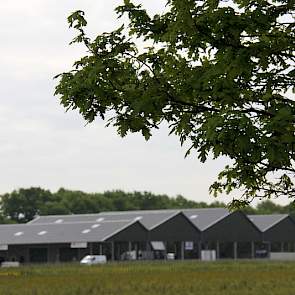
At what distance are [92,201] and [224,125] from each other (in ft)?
505

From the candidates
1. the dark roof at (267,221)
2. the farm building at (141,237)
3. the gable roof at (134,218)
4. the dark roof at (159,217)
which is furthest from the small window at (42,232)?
the dark roof at (267,221)

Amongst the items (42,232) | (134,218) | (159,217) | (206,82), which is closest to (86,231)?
(42,232)

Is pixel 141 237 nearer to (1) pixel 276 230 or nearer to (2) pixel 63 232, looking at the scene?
(2) pixel 63 232

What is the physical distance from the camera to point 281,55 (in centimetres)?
789

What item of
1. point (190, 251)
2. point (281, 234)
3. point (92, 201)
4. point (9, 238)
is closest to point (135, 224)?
point (190, 251)

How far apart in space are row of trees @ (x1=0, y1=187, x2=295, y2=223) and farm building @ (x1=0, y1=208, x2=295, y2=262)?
5394 cm

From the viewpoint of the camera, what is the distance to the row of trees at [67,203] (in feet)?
520

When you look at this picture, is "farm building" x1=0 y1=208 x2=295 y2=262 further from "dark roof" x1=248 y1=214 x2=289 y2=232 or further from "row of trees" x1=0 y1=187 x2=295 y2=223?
"row of trees" x1=0 y1=187 x2=295 y2=223

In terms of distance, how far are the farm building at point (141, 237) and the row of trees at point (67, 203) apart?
5394cm

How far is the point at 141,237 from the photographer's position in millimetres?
86750

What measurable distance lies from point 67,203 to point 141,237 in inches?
2922

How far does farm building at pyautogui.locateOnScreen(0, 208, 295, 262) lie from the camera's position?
8612 cm

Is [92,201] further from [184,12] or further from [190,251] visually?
[184,12]

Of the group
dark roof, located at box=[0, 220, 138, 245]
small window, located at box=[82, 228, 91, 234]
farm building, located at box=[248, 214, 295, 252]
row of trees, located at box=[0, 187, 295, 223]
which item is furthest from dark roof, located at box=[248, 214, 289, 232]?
row of trees, located at box=[0, 187, 295, 223]
